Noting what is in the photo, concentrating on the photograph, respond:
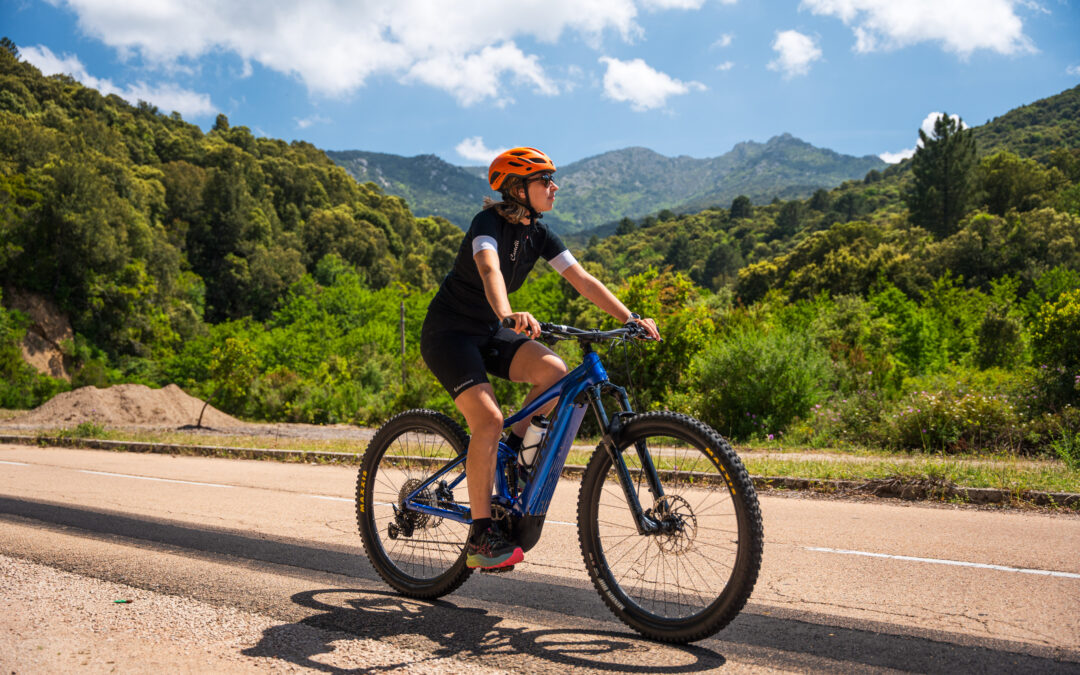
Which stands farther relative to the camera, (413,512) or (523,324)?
(413,512)

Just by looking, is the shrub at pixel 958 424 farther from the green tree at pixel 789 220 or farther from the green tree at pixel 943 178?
the green tree at pixel 789 220

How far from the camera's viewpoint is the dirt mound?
2425cm

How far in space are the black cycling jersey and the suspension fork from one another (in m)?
0.76

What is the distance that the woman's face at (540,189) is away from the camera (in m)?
4.04

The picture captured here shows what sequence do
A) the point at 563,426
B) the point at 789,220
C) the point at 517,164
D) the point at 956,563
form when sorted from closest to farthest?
the point at 563,426 < the point at 517,164 < the point at 956,563 < the point at 789,220

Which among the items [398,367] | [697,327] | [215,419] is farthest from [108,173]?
[697,327]

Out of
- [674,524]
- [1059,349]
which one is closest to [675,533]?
[674,524]

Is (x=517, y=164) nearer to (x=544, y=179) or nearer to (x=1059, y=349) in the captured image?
(x=544, y=179)

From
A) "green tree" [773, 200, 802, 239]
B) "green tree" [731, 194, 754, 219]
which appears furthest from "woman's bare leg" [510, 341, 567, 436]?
"green tree" [731, 194, 754, 219]

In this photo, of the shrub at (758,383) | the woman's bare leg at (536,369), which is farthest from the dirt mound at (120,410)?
the woman's bare leg at (536,369)

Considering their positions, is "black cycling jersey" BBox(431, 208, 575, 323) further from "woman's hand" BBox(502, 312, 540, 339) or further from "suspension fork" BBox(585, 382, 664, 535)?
"suspension fork" BBox(585, 382, 664, 535)

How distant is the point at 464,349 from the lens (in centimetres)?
413

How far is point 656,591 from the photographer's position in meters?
3.64

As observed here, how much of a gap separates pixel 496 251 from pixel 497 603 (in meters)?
1.97
